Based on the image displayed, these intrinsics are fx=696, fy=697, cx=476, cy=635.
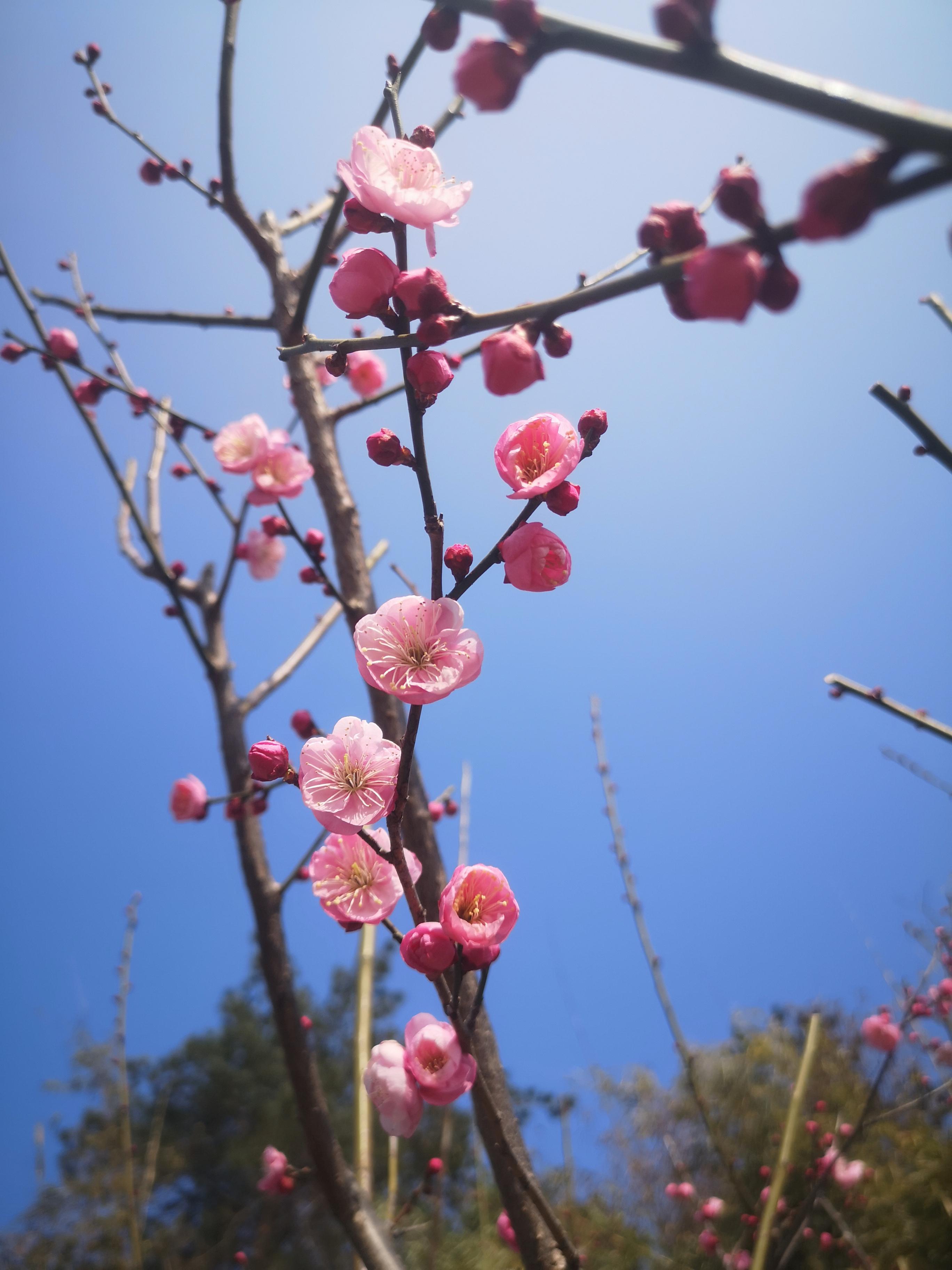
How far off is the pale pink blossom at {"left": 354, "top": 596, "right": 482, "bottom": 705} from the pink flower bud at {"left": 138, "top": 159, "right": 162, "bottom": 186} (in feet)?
4.47

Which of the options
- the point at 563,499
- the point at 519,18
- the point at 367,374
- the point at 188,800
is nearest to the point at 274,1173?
the point at 188,800

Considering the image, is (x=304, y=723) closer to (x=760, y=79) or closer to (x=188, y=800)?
(x=188, y=800)

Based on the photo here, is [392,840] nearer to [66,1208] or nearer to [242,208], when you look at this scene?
[242,208]

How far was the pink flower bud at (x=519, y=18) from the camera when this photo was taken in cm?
30

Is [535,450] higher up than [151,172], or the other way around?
[151,172]

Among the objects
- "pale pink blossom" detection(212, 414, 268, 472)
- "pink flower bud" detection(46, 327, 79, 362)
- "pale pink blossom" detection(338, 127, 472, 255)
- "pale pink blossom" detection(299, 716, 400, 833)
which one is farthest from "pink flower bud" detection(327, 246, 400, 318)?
"pink flower bud" detection(46, 327, 79, 362)

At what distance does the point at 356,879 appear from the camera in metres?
0.62

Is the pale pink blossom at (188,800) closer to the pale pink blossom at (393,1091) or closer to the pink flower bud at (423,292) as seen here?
the pale pink blossom at (393,1091)

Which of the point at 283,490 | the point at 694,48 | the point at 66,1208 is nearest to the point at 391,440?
the point at 694,48

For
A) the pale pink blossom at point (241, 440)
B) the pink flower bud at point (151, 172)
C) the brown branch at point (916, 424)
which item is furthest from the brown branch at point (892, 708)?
the pink flower bud at point (151, 172)

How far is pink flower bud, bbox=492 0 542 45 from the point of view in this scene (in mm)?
297

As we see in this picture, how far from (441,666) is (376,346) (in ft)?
0.70

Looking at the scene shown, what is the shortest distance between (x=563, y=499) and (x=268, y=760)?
0.95 ft

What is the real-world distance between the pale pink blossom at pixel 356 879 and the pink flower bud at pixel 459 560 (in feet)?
0.79
